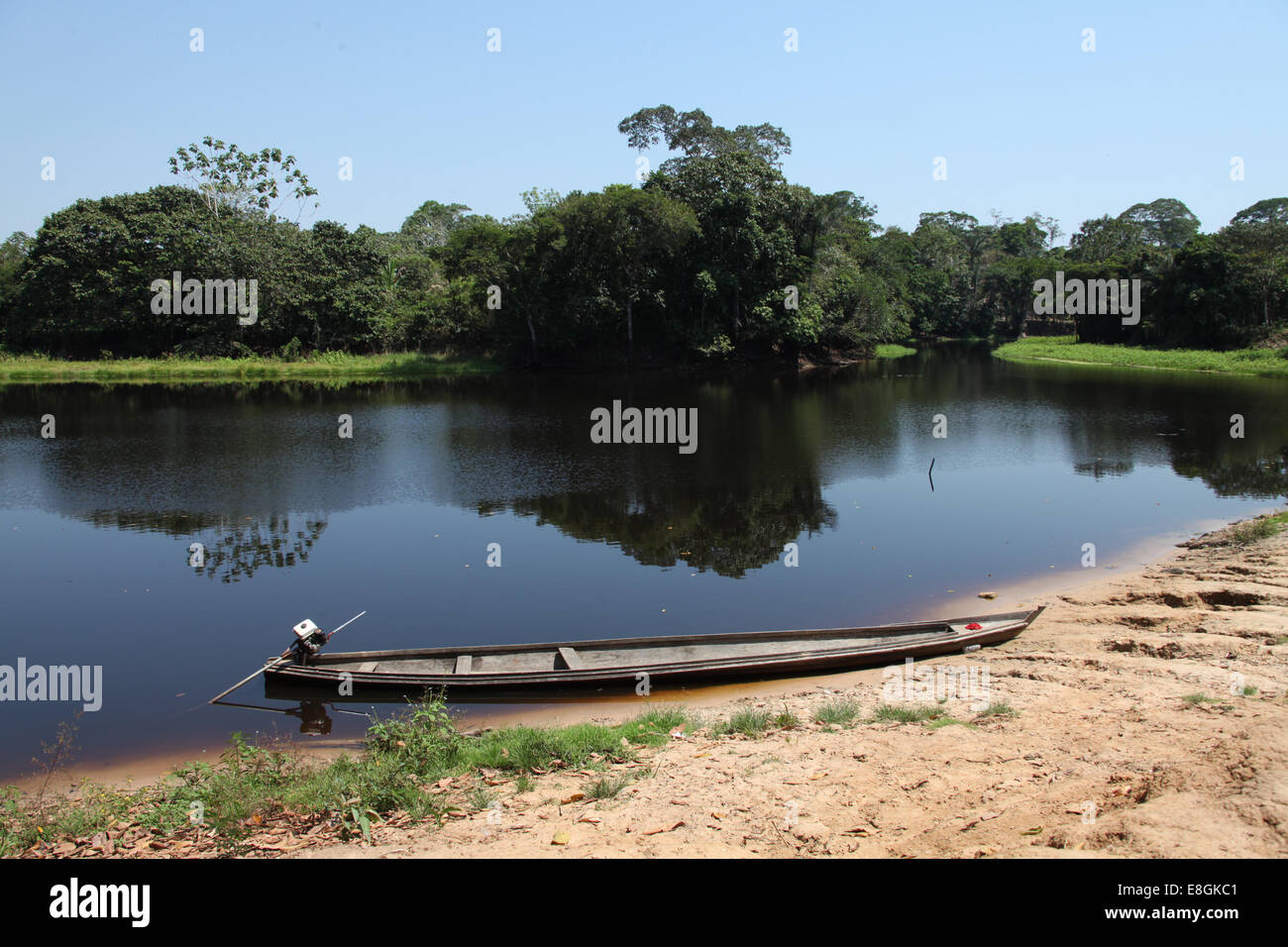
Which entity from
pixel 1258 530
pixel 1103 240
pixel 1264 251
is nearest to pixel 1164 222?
pixel 1103 240

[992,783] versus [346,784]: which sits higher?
[992,783]

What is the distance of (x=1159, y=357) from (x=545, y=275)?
40059 mm

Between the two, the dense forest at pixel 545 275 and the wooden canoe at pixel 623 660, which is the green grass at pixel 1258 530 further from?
the dense forest at pixel 545 275

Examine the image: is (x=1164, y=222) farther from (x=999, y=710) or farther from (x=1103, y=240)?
(x=999, y=710)

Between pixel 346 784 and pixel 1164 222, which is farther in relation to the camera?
pixel 1164 222

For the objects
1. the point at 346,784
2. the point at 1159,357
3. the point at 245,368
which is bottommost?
the point at 346,784

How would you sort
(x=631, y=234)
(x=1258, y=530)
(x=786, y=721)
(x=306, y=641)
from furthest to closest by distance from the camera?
(x=631, y=234)
(x=1258, y=530)
(x=306, y=641)
(x=786, y=721)

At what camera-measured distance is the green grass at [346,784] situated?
6.80 m

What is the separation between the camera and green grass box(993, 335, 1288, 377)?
1916 inches

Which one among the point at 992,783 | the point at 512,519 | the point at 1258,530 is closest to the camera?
the point at 992,783

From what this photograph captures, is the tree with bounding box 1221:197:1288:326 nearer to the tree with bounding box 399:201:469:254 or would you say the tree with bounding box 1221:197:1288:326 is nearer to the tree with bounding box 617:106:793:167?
the tree with bounding box 617:106:793:167

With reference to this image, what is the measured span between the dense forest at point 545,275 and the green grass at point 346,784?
4232 cm

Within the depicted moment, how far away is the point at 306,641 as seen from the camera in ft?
35.9

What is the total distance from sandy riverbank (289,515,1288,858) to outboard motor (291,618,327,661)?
186 inches
